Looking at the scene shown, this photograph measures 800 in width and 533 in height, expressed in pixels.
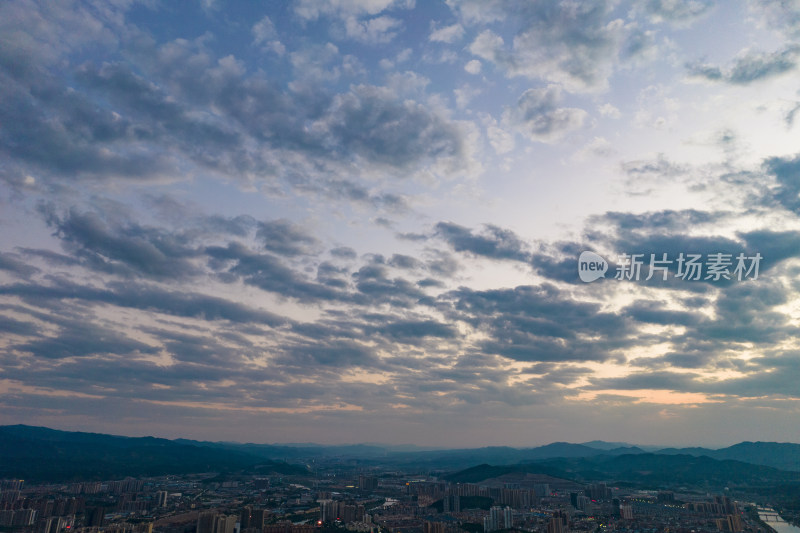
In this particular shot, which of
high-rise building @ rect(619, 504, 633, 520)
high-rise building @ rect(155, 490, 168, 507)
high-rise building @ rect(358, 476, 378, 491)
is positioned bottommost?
high-rise building @ rect(358, 476, 378, 491)

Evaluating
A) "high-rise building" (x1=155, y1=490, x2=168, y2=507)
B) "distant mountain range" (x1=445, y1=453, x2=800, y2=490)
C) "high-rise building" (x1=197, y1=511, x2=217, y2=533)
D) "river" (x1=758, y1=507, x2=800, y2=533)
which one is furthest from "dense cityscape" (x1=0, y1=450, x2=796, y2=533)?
"distant mountain range" (x1=445, y1=453, x2=800, y2=490)

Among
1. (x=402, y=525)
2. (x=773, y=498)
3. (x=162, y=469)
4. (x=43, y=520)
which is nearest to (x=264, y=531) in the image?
(x=402, y=525)

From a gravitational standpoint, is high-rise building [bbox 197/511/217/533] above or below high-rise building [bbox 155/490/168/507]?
above

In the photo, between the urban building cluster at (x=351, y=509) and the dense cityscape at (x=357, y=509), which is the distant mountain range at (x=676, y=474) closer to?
the dense cityscape at (x=357, y=509)

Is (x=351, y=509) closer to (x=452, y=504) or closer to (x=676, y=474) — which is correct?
(x=452, y=504)

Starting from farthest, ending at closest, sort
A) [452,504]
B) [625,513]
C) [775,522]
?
[452,504], [775,522], [625,513]

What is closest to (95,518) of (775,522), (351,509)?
(351,509)

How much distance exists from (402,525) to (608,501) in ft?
200

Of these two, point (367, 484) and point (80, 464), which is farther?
point (80, 464)

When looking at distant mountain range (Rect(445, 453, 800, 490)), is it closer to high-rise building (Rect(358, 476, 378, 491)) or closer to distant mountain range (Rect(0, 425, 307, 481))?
high-rise building (Rect(358, 476, 378, 491))

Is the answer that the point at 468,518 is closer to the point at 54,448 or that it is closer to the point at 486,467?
the point at 486,467

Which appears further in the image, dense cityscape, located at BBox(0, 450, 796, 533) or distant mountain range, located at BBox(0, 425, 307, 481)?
distant mountain range, located at BBox(0, 425, 307, 481)

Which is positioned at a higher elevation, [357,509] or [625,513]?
[357,509]

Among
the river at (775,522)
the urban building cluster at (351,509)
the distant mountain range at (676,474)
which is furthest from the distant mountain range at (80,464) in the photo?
the river at (775,522)
